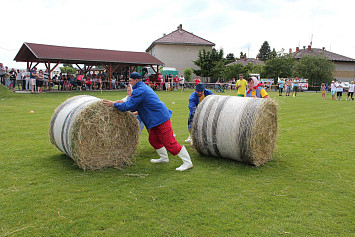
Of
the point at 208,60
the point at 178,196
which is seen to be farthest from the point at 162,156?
the point at 208,60

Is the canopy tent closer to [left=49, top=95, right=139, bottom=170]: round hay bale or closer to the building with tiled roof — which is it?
the building with tiled roof

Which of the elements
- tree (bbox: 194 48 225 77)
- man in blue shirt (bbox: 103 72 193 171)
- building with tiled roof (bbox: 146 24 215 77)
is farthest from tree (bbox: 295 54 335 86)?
man in blue shirt (bbox: 103 72 193 171)

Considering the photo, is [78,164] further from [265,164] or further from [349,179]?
[349,179]

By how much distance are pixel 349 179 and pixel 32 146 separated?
24.3ft

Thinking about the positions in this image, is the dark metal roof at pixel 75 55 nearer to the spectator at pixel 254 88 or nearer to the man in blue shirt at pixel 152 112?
the spectator at pixel 254 88

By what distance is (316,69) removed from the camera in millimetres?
54250

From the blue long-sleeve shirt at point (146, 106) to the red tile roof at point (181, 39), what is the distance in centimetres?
4947

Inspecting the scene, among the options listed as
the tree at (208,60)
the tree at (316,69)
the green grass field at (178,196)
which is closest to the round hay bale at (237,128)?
the green grass field at (178,196)

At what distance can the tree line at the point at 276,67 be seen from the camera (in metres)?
52.4

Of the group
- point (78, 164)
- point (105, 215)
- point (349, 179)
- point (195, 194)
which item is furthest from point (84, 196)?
point (349, 179)

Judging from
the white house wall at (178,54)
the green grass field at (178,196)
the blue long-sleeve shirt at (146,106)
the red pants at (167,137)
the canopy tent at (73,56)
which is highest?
the white house wall at (178,54)

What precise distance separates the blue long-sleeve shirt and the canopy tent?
2593 centimetres

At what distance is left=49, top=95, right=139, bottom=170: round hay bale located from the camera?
5586mm

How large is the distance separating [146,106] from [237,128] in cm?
197
